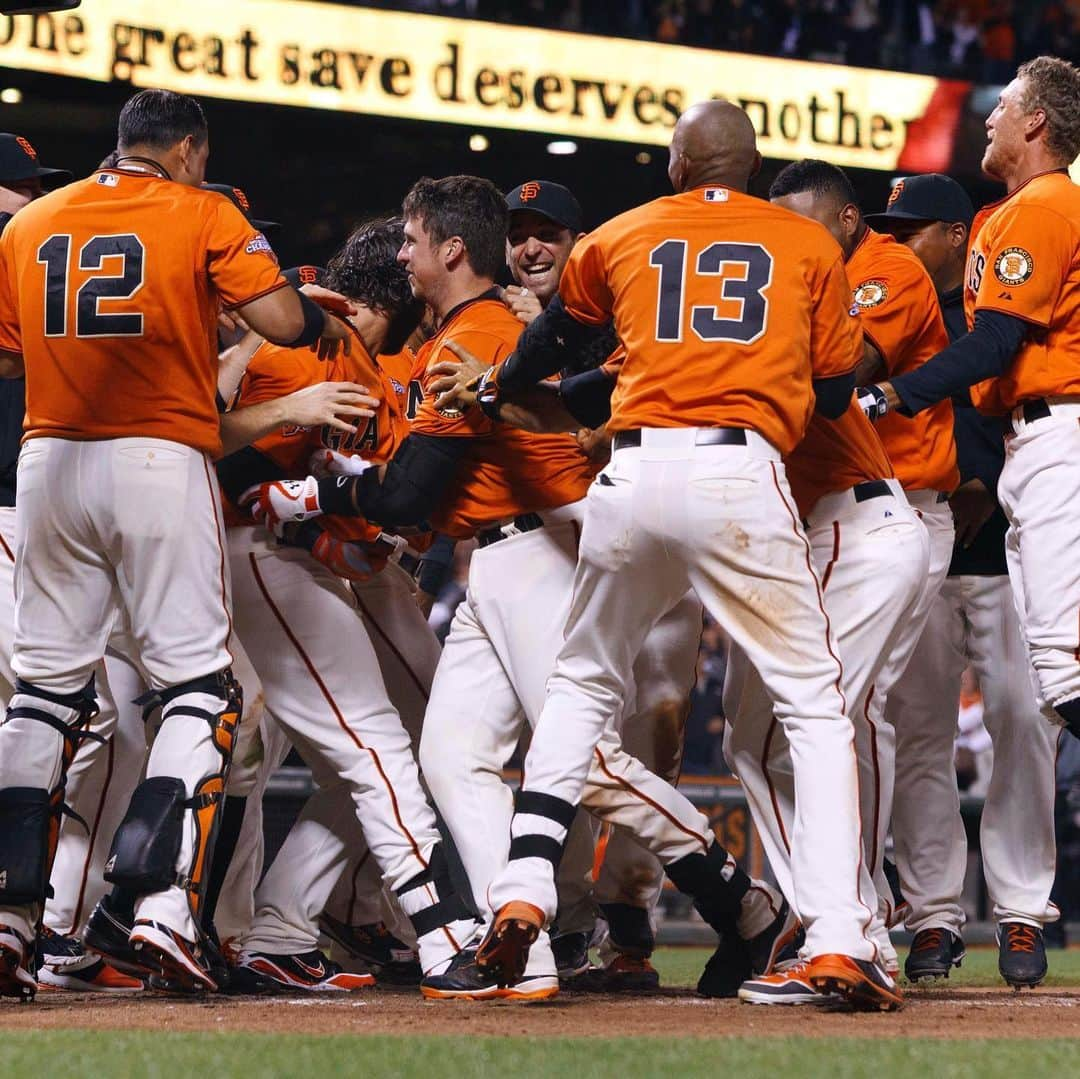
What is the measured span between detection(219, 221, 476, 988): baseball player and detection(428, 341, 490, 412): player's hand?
0.34 m

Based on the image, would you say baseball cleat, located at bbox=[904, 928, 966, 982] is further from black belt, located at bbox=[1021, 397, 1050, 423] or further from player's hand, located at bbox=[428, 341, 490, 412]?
player's hand, located at bbox=[428, 341, 490, 412]

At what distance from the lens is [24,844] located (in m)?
4.12

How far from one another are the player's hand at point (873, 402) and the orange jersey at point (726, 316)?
34 cm

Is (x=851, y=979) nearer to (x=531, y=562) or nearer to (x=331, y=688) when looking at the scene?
(x=531, y=562)

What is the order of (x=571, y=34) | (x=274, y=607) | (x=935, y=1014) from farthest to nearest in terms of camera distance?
(x=571, y=34), (x=274, y=607), (x=935, y=1014)

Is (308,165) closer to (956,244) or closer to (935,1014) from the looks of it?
(956,244)

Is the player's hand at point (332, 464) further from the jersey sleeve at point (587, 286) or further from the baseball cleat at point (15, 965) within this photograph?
the baseball cleat at point (15, 965)

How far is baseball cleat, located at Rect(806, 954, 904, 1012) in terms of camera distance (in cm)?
374

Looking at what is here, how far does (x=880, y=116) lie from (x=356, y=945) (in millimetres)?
11301

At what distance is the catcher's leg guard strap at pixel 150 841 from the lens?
160 inches

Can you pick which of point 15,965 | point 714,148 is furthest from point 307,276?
point 15,965

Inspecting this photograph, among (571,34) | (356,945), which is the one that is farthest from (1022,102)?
(571,34)

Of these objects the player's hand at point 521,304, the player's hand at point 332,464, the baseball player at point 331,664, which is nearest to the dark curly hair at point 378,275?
the baseball player at point 331,664

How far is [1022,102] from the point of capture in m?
4.89
